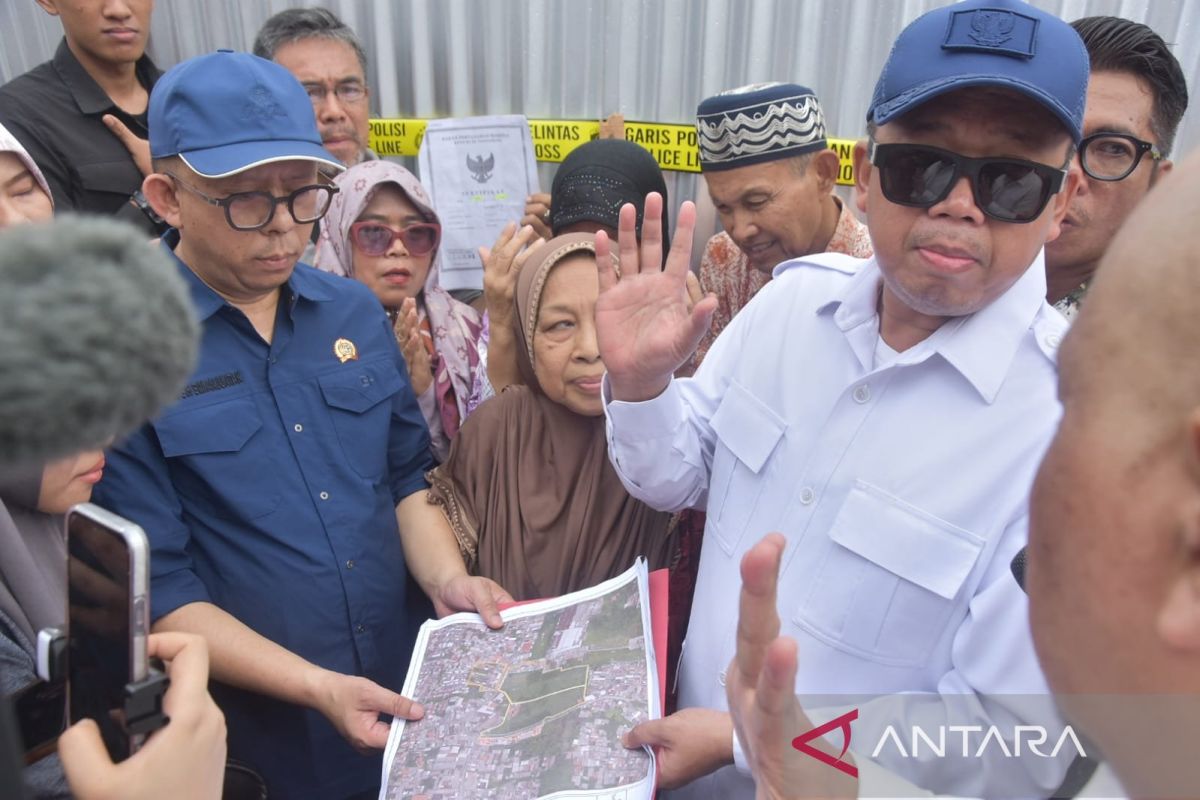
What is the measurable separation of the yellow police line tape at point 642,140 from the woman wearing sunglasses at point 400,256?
698 mm

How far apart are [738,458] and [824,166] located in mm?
1532

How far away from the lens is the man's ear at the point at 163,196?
2016 millimetres

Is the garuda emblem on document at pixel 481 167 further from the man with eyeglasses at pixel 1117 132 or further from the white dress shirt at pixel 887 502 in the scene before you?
the man with eyeglasses at pixel 1117 132

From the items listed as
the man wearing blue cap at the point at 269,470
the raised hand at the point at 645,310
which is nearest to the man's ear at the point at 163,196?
the man wearing blue cap at the point at 269,470

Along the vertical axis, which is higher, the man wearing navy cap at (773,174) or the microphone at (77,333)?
the microphone at (77,333)

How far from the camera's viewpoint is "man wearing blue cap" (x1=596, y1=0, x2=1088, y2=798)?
132 cm

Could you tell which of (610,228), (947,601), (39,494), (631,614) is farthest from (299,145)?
(947,601)

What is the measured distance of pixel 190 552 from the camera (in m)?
1.91

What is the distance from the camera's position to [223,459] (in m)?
1.88

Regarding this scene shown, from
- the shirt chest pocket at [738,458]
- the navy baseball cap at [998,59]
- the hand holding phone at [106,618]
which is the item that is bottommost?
the shirt chest pocket at [738,458]

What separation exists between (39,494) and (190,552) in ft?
1.32

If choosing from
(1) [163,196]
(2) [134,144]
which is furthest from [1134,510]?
(2) [134,144]

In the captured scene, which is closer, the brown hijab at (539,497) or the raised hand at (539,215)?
the brown hijab at (539,497)

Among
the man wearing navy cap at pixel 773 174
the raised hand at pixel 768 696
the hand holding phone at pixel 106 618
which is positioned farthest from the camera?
the man wearing navy cap at pixel 773 174
